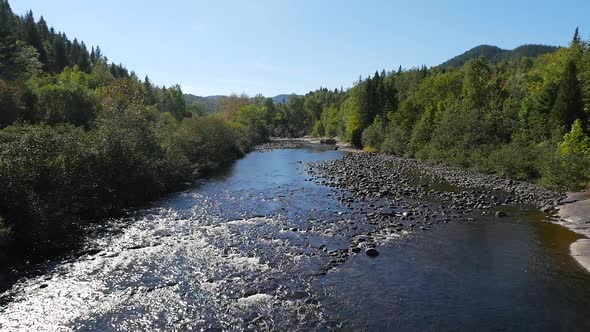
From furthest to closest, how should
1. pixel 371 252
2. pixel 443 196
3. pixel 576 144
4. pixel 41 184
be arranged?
pixel 576 144, pixel 443 196, pixel 41 184, pixel 371 252

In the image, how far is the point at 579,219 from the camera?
971 inches

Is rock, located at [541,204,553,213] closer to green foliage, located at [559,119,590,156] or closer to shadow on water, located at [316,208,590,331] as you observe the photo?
shadow on water, located at [316,208,590,331]

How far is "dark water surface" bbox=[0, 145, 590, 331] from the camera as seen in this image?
1307cm

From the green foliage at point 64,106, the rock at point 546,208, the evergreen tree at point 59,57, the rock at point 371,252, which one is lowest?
the rock at point 546,208

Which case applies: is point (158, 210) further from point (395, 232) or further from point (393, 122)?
point (393, 122)

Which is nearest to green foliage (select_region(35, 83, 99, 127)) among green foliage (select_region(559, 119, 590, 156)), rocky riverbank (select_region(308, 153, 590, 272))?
rocky riverbank (select_region(308, 153, 590, 272))

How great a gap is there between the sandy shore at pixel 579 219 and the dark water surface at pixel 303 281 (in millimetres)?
502

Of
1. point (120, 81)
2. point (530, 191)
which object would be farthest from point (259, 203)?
point (120, 81)

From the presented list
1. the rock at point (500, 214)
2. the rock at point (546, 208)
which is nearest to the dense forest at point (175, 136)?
the rock at point (546, 208)

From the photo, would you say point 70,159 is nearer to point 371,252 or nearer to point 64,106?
point 371,252

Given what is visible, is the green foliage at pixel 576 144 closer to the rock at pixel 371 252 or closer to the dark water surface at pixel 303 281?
the dark water surface at pixel 303 281

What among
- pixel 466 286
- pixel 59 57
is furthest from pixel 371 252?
pixel 59 57

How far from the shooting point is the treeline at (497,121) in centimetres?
3947

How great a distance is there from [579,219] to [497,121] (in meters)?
34.2
